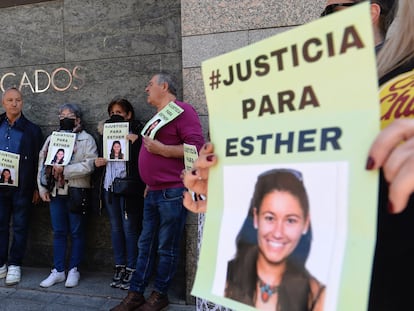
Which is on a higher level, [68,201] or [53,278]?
[68,201]

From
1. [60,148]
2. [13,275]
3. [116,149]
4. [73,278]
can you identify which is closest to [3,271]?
[13,275]

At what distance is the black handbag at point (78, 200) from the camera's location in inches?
155

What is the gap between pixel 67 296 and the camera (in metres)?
3.83

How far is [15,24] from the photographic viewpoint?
4.69 metres

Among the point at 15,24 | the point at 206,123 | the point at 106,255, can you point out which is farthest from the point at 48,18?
the point at 106,255

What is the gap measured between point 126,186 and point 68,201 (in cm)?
81

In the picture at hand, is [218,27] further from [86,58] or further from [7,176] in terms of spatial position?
[7,176]

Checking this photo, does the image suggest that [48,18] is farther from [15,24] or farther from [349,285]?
[349,285]

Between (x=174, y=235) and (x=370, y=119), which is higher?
(x=370, y=119)

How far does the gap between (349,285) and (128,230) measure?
10.9 ft

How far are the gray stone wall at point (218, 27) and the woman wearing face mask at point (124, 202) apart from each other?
59 cm

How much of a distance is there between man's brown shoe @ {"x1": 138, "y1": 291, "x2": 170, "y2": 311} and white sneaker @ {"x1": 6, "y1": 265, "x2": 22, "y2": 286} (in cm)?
164

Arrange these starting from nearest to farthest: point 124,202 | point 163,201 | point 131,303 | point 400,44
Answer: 1. point 400,44
2. point 163,201
3. point 131,303
4. point 124,202

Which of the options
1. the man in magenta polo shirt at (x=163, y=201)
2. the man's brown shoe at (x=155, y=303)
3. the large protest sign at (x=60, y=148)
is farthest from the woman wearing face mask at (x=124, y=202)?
the man's brown shoe at (x=155, y=303)
